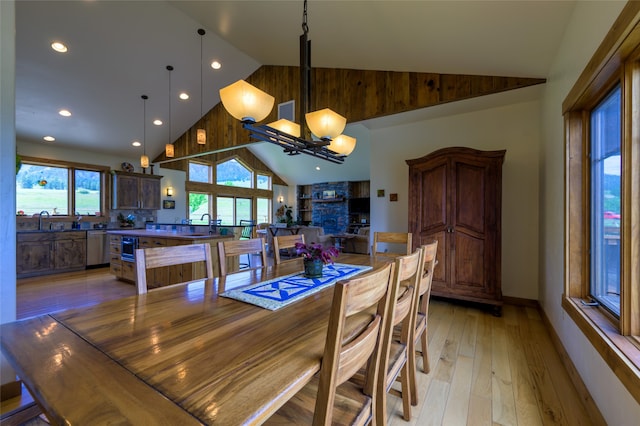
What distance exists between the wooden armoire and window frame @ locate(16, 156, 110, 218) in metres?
7.05

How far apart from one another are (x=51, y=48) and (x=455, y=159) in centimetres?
588

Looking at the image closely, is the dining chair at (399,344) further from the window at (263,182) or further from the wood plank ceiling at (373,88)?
the window at (263,182)

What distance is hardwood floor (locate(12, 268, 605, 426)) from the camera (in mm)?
1605

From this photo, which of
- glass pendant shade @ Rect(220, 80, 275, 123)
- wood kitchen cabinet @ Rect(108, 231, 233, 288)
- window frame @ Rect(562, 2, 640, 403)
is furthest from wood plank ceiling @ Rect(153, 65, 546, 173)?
wood kitchen cabinet @ Rect(108, 231, 233, 288)

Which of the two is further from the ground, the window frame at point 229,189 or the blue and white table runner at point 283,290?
the window frame at point 229,189

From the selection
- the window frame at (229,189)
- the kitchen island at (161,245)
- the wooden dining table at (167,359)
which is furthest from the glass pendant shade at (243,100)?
the window frame at (229,189)

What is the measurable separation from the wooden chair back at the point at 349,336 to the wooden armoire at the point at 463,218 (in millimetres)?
2668

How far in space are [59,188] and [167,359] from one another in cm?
750

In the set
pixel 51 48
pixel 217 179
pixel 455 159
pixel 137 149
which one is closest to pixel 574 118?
pixel 455 159

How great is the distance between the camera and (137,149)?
675cm

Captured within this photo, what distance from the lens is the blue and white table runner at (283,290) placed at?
1.27m

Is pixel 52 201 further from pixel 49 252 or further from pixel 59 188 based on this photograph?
pixel 49 252

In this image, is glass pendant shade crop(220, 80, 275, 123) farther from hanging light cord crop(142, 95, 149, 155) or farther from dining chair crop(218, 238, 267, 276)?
hanging light cord crop(142, 95, 149, 155)

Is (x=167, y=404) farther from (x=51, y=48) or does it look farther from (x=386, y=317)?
(x=51, y=48)
